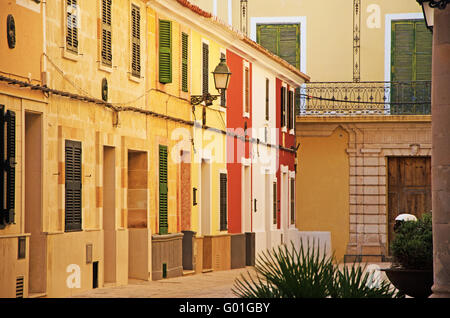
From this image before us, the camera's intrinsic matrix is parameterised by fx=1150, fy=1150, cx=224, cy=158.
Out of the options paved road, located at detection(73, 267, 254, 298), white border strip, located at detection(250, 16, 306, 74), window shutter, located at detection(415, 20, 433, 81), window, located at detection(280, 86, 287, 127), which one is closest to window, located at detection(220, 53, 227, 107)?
paved road, located at detection(73, 267, 254, 298)

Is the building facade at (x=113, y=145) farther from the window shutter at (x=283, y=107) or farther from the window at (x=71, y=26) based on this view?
the window shutter at (x=283, y=107)

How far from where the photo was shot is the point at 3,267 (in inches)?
582

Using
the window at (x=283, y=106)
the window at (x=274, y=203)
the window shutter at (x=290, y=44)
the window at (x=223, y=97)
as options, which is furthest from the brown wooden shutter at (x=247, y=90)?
the window shutter at (x=290, y=44)

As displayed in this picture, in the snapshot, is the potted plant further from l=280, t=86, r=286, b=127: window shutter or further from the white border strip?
the white border strip

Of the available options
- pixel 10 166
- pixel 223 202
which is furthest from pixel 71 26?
pixel 223 202

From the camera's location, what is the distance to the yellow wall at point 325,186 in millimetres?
36125

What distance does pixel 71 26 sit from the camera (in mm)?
17328

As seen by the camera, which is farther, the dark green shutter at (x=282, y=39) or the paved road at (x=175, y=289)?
the dark green shutter at (x=282, y=39)

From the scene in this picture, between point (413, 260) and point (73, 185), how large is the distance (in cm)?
553

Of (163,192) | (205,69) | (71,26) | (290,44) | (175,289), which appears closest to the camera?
(71,26)

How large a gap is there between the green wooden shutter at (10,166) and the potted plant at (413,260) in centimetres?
493

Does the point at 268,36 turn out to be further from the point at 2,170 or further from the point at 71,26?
the point at 2,170
